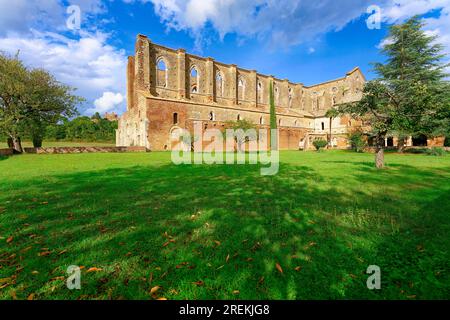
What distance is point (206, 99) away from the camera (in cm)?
3500

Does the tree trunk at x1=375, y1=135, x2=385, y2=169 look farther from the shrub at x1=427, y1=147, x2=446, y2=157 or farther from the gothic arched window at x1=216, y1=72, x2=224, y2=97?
the gothic arched window at x1=216, y1=72, x2=224, y2=97

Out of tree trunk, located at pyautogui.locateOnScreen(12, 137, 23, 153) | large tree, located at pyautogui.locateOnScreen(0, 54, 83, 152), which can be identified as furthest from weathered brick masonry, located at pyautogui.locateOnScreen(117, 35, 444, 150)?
tree trunk, located at pyautogui.locateOnScreen(12, 137, 23, 153)

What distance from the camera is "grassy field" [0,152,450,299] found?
1985 millimetres

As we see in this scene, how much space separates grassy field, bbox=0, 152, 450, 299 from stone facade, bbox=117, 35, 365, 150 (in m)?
22.4

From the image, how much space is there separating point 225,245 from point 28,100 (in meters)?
27.7

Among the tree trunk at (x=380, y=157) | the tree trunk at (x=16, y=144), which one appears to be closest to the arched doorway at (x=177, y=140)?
the tree trunk at (x=16, y=144)

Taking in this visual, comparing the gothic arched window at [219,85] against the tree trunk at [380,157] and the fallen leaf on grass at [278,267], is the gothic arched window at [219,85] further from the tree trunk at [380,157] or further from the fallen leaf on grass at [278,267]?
the fallen leaf on grass at [278,267]

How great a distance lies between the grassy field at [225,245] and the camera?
199 centimetres

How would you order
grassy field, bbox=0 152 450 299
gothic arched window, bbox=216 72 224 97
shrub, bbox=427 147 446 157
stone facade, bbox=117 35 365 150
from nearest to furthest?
grassy field, bbox=0 152 450 299 < shrub, bbox=427 147 446 157 < stone facade, bbox=117 35 365 150 < gothic arched window, bbox=216 72 224 97

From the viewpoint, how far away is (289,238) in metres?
2.97

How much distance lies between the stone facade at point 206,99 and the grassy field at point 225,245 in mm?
22355

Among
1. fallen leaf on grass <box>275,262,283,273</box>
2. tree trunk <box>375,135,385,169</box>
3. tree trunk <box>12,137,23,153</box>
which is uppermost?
tree trunk <box>12,137,23,153</box>

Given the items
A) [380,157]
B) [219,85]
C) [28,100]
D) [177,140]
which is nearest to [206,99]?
[219,85]
